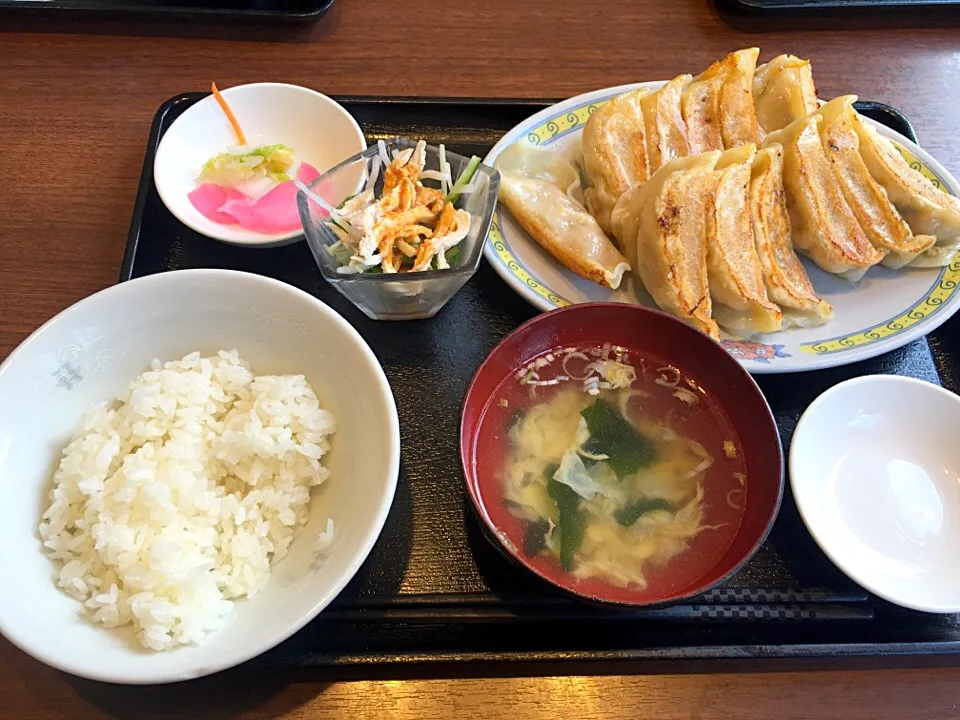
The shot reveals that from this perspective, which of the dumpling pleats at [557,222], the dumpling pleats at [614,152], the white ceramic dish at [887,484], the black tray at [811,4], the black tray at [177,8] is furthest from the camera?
the black tray at [811,4]

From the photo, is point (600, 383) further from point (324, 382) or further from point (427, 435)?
point (324, 382)

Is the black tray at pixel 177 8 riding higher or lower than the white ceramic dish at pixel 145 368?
higher

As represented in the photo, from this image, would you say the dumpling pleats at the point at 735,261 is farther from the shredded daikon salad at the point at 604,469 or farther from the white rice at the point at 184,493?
the white rice at the point at 184,493

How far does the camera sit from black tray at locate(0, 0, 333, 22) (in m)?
2.38

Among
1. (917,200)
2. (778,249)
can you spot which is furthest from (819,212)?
(917,200)

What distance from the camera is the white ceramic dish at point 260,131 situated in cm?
194

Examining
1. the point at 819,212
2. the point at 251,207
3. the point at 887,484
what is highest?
the point at 819,212

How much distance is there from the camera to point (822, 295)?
1.86m

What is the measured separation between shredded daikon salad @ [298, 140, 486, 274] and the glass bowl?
0.02 meters

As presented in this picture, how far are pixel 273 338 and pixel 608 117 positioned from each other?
1.14 meters

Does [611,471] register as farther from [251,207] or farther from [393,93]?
[393,93]

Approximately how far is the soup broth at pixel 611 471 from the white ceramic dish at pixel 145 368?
282mm

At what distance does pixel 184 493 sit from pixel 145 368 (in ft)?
1.20

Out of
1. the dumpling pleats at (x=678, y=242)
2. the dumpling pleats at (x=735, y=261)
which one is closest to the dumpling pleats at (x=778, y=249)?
the dumpling pleats at (x=735, y=261)
